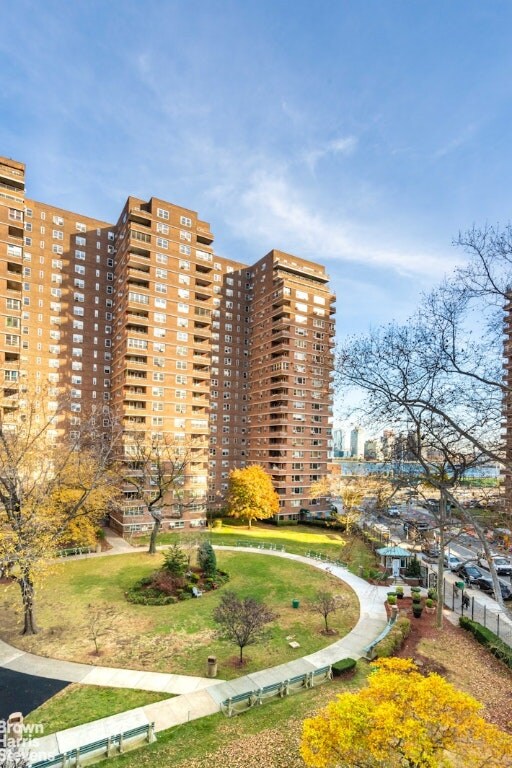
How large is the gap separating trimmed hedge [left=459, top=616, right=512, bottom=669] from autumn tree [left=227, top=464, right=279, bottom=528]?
2981 centimetres

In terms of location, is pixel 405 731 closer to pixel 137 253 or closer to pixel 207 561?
pixel 207 561

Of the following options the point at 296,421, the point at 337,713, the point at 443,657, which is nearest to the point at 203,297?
the point at 296,421

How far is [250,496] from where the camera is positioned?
50.9 m

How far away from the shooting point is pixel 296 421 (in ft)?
200

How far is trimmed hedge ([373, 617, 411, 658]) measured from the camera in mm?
19091

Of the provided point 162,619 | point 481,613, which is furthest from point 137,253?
point 481,613

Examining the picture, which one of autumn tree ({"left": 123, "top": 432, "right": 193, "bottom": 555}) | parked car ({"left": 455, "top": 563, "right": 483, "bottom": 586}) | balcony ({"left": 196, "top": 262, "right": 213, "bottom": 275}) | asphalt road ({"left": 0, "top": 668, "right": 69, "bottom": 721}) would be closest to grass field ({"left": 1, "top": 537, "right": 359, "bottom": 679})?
asphalt road ({"left": 0, "top": 668, "right": 69, "bottom": 721})

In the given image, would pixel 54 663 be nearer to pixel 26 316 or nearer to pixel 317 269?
pixel 26 316

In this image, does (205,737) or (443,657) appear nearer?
(205,737)

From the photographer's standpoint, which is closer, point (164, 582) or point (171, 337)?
point (164, 582)

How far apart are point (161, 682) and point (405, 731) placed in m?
12.0

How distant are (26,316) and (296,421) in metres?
40.1

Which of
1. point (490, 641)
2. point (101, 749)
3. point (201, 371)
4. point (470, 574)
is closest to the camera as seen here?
point (101, 749)

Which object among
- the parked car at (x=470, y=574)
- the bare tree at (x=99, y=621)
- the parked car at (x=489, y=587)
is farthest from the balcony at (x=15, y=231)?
the parked car at (x=489, y=587)
